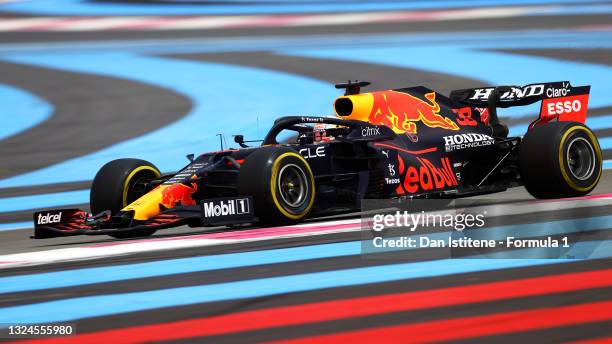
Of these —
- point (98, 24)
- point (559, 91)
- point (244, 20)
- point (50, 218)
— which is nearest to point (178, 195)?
point (50, 218)

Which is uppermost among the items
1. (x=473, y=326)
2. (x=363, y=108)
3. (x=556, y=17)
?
(x=556, y=17)

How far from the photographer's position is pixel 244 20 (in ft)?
109

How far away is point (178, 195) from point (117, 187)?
0.80 meters

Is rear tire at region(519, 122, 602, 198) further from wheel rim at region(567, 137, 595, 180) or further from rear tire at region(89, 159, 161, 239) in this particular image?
rear tire at region(89, 159, 161, 239)

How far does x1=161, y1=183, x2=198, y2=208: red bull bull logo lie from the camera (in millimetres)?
11031

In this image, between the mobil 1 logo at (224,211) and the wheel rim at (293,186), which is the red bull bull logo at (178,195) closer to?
the mobil 1 logo at (224,211)

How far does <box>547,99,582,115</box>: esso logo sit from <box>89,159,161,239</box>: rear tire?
430 centimetres

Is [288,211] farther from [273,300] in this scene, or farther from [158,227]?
[273,300]

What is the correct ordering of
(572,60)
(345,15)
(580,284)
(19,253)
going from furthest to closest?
1. (345,15)
2. (572,60)
3. (19,253)
4. (580,284)

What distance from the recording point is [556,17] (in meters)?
30.8

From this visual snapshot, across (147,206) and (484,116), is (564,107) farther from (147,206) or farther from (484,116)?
(147,206)

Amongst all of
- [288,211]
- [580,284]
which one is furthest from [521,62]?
[580,284]

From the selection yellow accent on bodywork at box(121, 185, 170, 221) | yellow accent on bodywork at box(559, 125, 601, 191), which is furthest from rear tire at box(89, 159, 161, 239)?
yellow accent on bodywork at box(559, 125, 601, 191)

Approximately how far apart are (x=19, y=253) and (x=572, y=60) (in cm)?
1597
